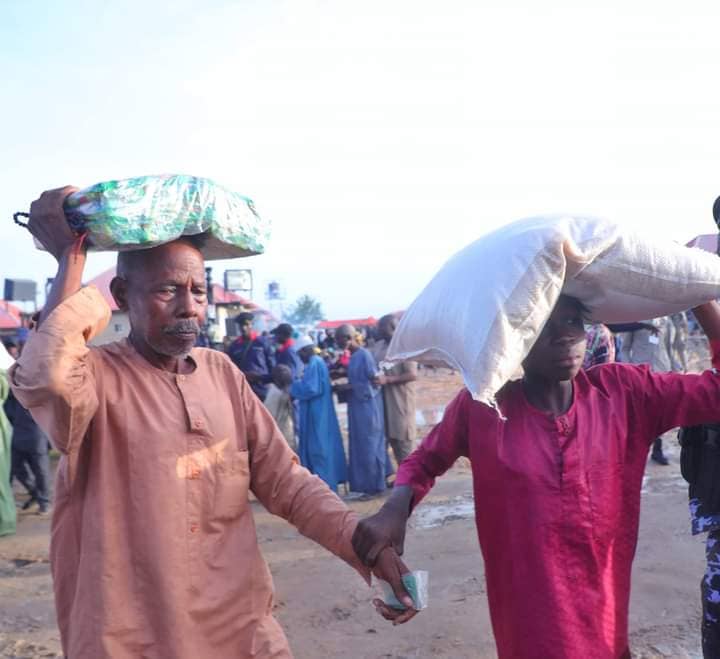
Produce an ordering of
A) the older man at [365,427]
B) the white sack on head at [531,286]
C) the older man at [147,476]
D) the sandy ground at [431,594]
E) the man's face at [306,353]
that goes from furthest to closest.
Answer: the man's face at [306,353] → the older man at [365,427] → the sandy ground at [431,594] → the white sack on head at [531,286] → the older man at [147,476]

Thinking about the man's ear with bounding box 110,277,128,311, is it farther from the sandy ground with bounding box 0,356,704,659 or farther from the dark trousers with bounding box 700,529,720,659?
the sandy ground with bounding box 0,356,704,659

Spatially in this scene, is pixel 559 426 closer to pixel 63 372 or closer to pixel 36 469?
pixel 63 372

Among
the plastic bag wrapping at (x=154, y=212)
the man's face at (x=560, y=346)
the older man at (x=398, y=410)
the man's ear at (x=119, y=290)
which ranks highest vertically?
the plastic bag wrapping at (x=154, y=212)

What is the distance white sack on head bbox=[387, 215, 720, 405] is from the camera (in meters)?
1.93

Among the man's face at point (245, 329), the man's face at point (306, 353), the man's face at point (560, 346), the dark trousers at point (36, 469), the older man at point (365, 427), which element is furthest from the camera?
the man's face at point (245, 329)

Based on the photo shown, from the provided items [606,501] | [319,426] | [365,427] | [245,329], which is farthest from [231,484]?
[245,329]

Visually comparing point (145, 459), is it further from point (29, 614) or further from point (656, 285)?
point (29, 614)

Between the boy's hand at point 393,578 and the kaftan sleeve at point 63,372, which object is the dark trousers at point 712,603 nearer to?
the boy's hand at point 393,578

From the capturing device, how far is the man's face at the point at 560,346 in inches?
85.0

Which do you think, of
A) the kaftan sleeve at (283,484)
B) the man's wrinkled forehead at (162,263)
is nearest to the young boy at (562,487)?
the kaftan sleeve at (283,484)

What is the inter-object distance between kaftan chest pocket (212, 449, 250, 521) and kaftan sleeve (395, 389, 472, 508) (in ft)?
1.65

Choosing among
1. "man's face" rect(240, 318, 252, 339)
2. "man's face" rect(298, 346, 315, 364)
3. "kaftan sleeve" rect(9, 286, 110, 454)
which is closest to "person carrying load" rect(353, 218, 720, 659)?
"kaftan sleeve" rect(9, 286, 110, 454)

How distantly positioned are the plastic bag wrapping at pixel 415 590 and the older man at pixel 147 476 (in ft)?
0.11

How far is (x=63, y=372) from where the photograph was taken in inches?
66.4
